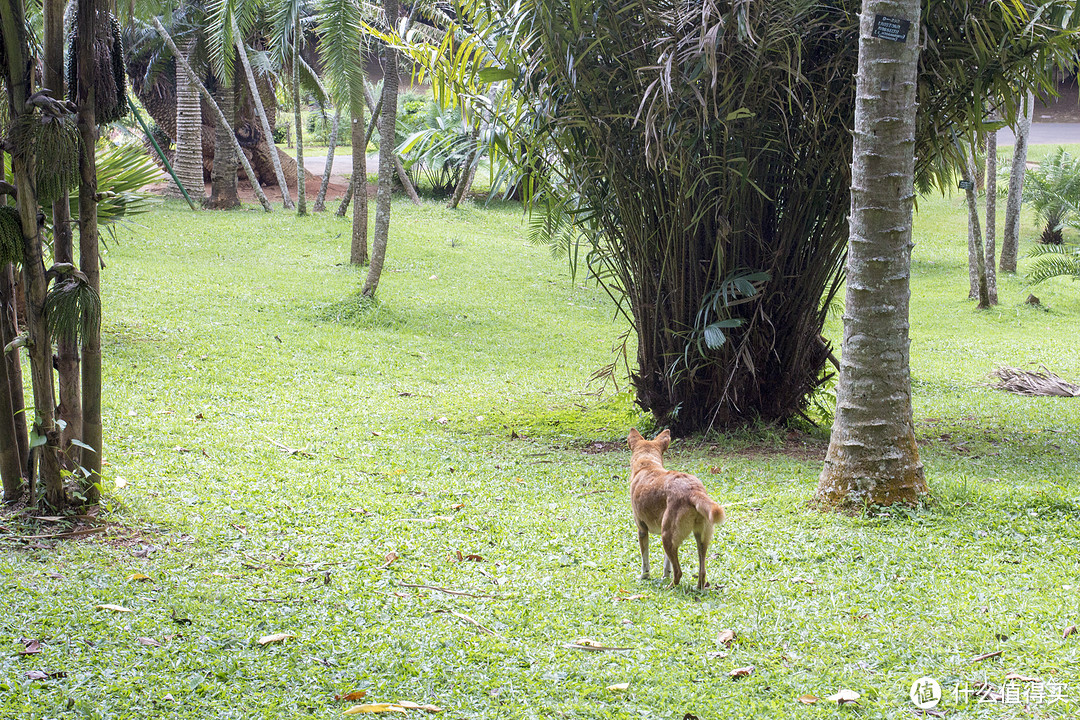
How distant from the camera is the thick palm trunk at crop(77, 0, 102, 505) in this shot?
4.05 m

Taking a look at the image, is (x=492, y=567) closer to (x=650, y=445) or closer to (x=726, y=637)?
(x=650, y=445)

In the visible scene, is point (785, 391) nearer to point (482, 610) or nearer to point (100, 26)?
→ point (482, 610)

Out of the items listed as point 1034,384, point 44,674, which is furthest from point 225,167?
point 44,674

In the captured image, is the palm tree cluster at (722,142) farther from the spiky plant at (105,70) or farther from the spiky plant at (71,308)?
the spiky plant at (71,308)

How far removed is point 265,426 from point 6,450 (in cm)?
280

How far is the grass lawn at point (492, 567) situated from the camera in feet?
9.48

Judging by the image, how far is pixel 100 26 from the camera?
13.4ft

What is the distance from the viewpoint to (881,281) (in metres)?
4.64

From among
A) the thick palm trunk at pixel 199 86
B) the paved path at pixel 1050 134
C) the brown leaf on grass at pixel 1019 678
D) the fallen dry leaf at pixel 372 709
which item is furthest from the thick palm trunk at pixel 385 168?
the paved path at pixel 1050 134

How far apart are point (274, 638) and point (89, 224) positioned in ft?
7.06

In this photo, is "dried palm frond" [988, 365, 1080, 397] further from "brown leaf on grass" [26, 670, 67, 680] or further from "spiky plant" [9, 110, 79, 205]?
"brown leaf on grass" [26, 670, 67, 680]

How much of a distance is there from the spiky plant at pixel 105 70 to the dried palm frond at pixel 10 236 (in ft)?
2.12

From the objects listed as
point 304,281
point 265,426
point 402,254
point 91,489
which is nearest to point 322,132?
point 402,254

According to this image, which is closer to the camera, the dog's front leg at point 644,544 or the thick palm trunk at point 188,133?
the dog's front leg at point 644,544
